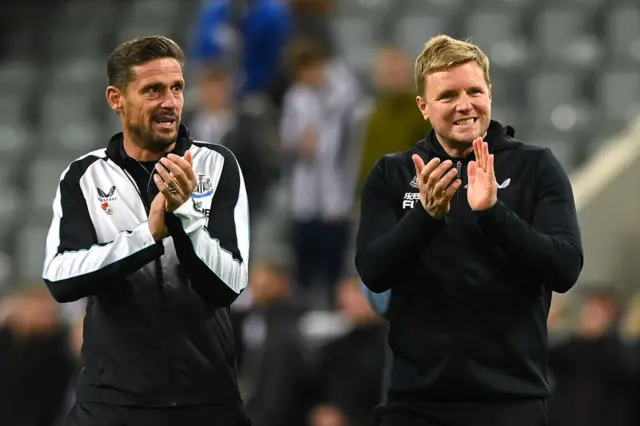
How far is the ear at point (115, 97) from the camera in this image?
486 cm

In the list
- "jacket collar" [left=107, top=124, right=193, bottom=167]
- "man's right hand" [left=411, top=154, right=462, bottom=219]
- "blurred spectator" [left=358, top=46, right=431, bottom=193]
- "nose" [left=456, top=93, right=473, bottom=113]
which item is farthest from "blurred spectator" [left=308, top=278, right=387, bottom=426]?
"man's right hand" [left=411, top=154, right=462, bottom=219]

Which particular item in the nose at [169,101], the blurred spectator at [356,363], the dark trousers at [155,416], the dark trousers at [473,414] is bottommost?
the blurred spectator at [356,363]

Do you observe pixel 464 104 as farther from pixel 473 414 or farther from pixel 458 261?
pixel 473 414

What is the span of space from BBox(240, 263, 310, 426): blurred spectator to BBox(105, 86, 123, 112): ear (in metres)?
4.73

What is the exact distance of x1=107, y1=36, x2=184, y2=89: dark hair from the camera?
479 centimetres

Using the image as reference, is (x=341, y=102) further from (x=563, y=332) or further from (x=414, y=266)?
(x=414, y=266)

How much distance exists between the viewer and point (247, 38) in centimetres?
1073

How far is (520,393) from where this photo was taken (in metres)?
4.61

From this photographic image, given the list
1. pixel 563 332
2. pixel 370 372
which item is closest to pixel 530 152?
pixel 370 372

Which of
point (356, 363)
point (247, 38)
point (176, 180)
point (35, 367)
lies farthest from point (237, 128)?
point (176, 180)

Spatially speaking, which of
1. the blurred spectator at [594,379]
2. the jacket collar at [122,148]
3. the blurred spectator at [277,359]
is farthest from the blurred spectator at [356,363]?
the jacket collar at [122,148]

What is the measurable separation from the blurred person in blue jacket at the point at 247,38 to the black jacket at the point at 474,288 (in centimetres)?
607

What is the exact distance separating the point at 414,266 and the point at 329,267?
5567 mm

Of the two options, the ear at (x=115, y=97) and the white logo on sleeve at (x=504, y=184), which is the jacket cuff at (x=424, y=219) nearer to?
the white logo on sleeve at (x=504, y=184)
